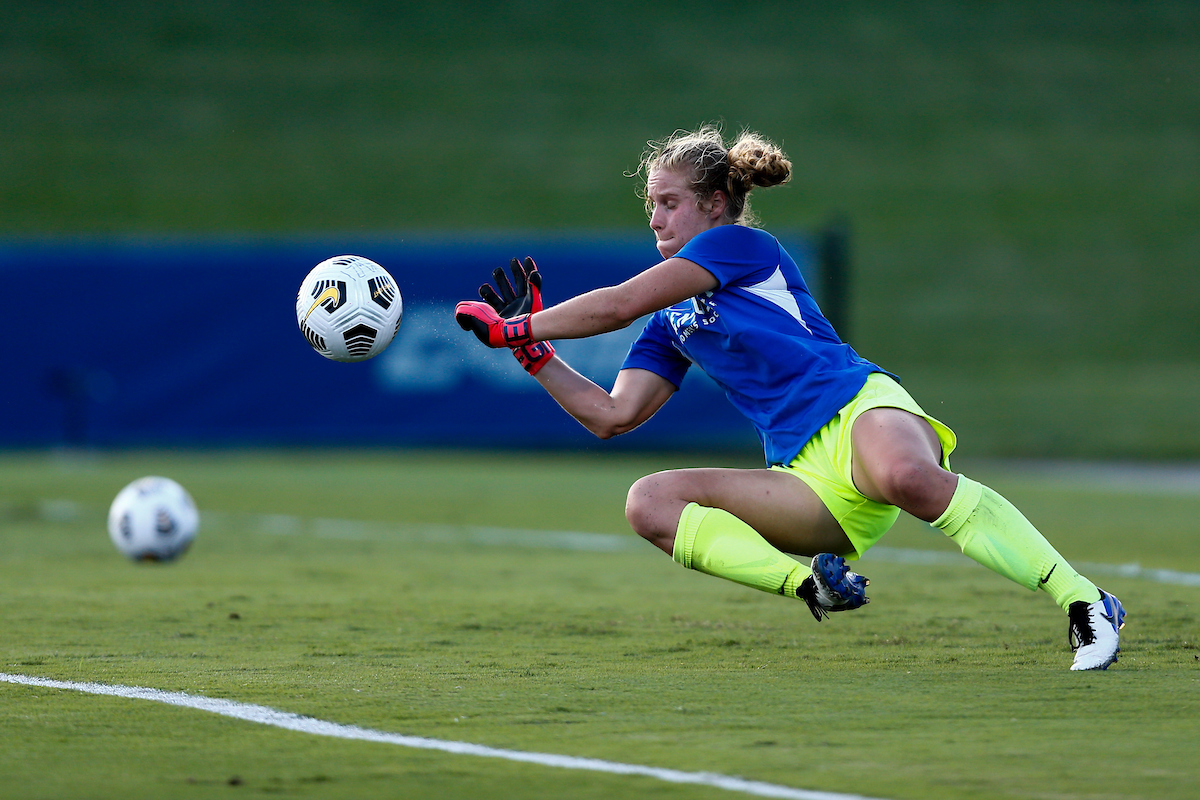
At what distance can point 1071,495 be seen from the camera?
1272 cm

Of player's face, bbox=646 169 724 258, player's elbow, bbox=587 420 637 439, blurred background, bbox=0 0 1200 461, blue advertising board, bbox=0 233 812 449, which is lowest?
player's elbow, bbox=587 420 637 439

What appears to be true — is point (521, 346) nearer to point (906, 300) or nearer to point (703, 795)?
point (703, 795)

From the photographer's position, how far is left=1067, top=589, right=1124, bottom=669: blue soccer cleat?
4406 mm

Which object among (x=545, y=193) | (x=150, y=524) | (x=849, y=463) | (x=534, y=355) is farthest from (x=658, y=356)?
(x=545, y=193)

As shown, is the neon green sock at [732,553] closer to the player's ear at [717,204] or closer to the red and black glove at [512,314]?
the red and black glove at [512,314]

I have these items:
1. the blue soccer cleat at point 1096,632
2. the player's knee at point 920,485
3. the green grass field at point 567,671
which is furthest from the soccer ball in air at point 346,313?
the blue soccer cleat at point 1096,632

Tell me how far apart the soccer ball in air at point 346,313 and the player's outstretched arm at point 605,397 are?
59 cm

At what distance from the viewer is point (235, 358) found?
53.1 feet

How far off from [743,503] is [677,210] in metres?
0.97

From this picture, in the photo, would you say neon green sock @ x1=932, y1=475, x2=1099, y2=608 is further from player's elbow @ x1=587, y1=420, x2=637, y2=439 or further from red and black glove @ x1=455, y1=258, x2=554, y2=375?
red and black glove @ x1=455, y1=258, x2=554, y2=375

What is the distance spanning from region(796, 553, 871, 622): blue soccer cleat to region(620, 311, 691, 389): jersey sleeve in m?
1.00

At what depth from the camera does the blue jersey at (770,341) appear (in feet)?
15.7

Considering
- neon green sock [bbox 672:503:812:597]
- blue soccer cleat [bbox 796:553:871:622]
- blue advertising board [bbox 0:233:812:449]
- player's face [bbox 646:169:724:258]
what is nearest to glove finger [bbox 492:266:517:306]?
player's face [bbox 646:169:724:258]

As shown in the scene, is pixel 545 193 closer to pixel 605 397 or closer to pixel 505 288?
pixel 605 397
